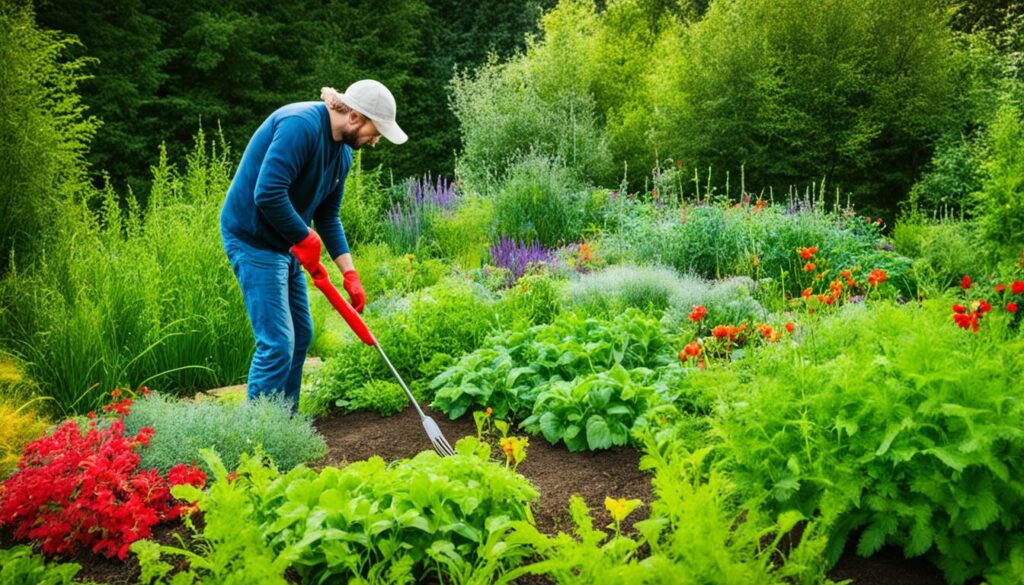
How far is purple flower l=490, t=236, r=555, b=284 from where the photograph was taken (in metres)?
7.78

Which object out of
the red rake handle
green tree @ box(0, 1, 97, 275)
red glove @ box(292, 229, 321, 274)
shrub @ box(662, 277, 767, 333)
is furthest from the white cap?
green tree @ box(0, 1, 97, 275)

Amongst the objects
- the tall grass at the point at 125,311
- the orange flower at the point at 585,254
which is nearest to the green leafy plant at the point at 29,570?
the tall grass at the point at 125,311

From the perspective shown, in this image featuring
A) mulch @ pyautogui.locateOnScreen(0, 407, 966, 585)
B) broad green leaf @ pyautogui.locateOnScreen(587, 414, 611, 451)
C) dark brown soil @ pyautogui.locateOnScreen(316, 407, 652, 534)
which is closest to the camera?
mulch @ pyautogui.locateOnScreen(0, 407, 966, 585)

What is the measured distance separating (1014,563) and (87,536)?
9.82 ft

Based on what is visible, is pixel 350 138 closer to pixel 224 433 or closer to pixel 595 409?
pixel 224 433

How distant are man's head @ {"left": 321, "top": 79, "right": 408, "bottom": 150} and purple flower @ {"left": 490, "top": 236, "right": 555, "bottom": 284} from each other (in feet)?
12.4

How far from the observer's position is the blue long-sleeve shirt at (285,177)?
3566 millimetres

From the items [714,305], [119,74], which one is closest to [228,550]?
[714,305]

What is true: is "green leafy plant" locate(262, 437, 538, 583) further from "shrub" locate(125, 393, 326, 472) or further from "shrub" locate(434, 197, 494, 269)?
"shrub" locate(434, 197, 494, 269)

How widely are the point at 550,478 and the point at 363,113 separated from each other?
6.51ft

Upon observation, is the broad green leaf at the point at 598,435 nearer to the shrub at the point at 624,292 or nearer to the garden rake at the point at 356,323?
the garden rake at the point at 356,323

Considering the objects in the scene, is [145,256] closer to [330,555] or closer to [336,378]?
[336,378]

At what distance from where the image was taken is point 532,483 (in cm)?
333

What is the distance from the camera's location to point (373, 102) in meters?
3.67
